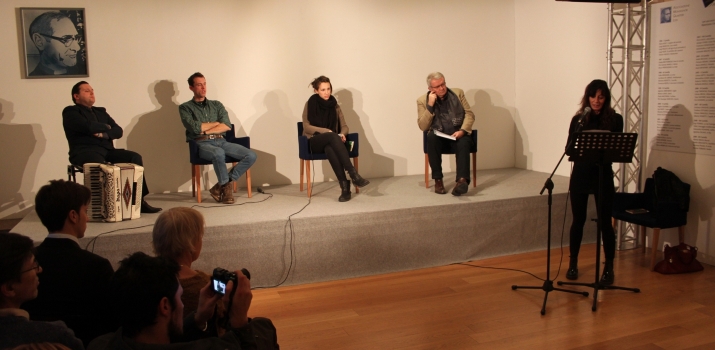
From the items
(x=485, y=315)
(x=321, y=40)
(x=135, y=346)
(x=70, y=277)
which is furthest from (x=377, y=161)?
(x=135, y=346)

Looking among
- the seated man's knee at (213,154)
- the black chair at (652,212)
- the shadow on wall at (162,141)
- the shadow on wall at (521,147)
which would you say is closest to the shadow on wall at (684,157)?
the black chair at (652,212)

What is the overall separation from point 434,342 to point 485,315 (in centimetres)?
54

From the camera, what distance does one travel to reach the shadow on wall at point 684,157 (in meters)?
4.88

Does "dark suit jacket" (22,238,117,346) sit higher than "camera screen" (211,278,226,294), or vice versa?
"camera screen" (211,278,226,294)

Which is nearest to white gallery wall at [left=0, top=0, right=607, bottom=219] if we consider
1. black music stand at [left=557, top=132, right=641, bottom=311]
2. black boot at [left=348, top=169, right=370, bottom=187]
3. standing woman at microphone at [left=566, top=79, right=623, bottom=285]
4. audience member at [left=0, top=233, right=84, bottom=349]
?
black boot at [left=348, top=169, right=370, bottom=187]

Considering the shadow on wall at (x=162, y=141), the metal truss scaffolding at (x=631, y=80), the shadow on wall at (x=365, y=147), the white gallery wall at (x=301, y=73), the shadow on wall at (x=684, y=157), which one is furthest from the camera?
the shadow on wall at (x=365, y=147)

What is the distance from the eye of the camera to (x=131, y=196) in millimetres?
4863

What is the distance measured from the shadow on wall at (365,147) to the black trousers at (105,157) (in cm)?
216

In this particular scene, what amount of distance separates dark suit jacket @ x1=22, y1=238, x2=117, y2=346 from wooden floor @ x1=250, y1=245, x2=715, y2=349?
1425 mm

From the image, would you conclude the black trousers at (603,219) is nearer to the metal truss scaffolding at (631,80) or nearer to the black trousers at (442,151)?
the metal truss scaffolding at (631,80)

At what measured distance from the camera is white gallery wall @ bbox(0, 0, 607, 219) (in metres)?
5.82

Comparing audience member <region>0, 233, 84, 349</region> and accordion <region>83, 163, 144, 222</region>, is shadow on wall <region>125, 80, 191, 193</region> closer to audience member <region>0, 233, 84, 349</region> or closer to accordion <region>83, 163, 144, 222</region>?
accordion <region>83, 163, 144, 222</region>

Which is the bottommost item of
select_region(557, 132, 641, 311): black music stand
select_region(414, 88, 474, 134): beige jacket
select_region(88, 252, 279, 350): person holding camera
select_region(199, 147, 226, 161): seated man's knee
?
select_region(88, 252, 279, 350): person holding camera

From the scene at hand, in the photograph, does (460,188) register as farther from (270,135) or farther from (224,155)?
(270,135)
